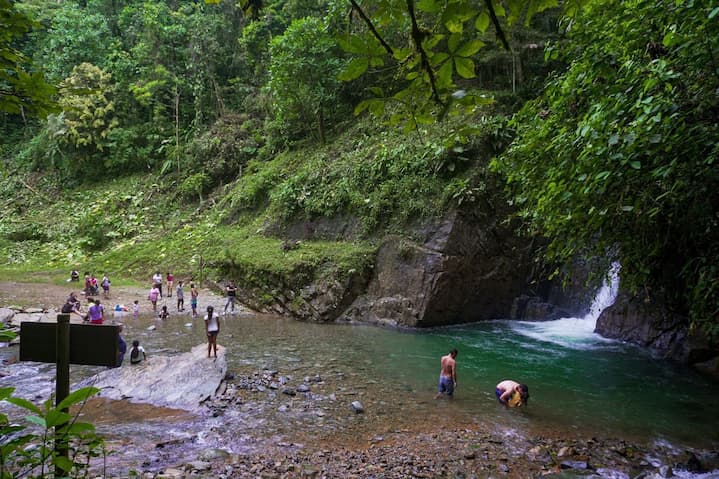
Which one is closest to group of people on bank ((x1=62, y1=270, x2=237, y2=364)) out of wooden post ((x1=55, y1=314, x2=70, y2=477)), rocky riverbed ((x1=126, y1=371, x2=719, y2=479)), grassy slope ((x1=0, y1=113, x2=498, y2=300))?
grassy slope ((x1=0, y1=113, x2=498, y2=300))

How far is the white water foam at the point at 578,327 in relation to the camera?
1302 cm

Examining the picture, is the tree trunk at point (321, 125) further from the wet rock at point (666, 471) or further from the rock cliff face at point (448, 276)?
the wet rock at point (666, 471)

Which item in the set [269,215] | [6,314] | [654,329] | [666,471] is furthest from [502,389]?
[269,215]

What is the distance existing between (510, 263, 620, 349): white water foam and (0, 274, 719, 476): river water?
0.06 meters

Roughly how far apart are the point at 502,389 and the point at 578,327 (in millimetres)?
8168

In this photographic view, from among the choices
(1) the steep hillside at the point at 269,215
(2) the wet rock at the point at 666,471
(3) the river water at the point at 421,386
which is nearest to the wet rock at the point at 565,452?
(3) the river water at the point at 421,386

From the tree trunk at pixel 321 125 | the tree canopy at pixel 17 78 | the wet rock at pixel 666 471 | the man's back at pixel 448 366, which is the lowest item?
the wet rock at pixel 666 471

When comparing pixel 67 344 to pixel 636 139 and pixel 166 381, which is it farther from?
pixel 166 381

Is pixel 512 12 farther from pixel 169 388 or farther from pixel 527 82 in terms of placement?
pixel 527 82

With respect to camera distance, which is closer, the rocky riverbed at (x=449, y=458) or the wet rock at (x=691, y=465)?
the rocky riverbed at (x=449, y=458)

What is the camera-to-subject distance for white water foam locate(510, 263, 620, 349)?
13.0 m

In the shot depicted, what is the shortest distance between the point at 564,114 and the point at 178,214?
25400 millimetres

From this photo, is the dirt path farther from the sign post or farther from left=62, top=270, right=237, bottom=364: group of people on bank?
the sign post

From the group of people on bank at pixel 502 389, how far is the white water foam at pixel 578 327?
18.0 ft
